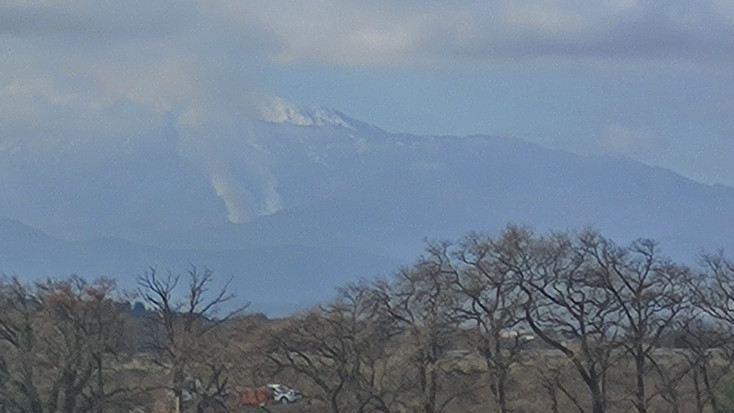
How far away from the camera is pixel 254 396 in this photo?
57.8 m

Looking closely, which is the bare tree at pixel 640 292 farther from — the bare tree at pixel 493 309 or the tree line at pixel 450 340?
the bare tree at pixel 493 309

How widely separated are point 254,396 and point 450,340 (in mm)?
8495

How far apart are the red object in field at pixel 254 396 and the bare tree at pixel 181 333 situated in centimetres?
151

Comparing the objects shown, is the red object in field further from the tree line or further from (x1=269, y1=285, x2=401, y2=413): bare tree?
(x1=269, y1=285, x2=401, y2=413): bare tree

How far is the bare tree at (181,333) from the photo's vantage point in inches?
2227

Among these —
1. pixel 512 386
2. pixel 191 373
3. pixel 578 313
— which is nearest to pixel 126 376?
pixel 191 373

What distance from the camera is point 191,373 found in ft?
187

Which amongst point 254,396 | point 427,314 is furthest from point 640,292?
point 254,396

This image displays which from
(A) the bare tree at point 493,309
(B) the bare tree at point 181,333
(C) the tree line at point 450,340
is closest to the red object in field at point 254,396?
(C) the tree line at point 450,340

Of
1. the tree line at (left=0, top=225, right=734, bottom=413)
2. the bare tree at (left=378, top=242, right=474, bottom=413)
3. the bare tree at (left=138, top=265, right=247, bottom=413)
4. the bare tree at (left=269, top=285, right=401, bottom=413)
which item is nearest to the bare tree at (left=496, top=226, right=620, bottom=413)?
the tree line at (left=0, top=225, right=734, bottom=413)

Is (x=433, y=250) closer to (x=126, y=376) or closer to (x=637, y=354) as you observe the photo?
(x=637, y=354)

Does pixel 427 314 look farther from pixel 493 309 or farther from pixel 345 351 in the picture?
pixel 345 351

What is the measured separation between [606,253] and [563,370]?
4.95 m

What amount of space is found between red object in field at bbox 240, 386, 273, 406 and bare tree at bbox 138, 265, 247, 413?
1514 millimetres
